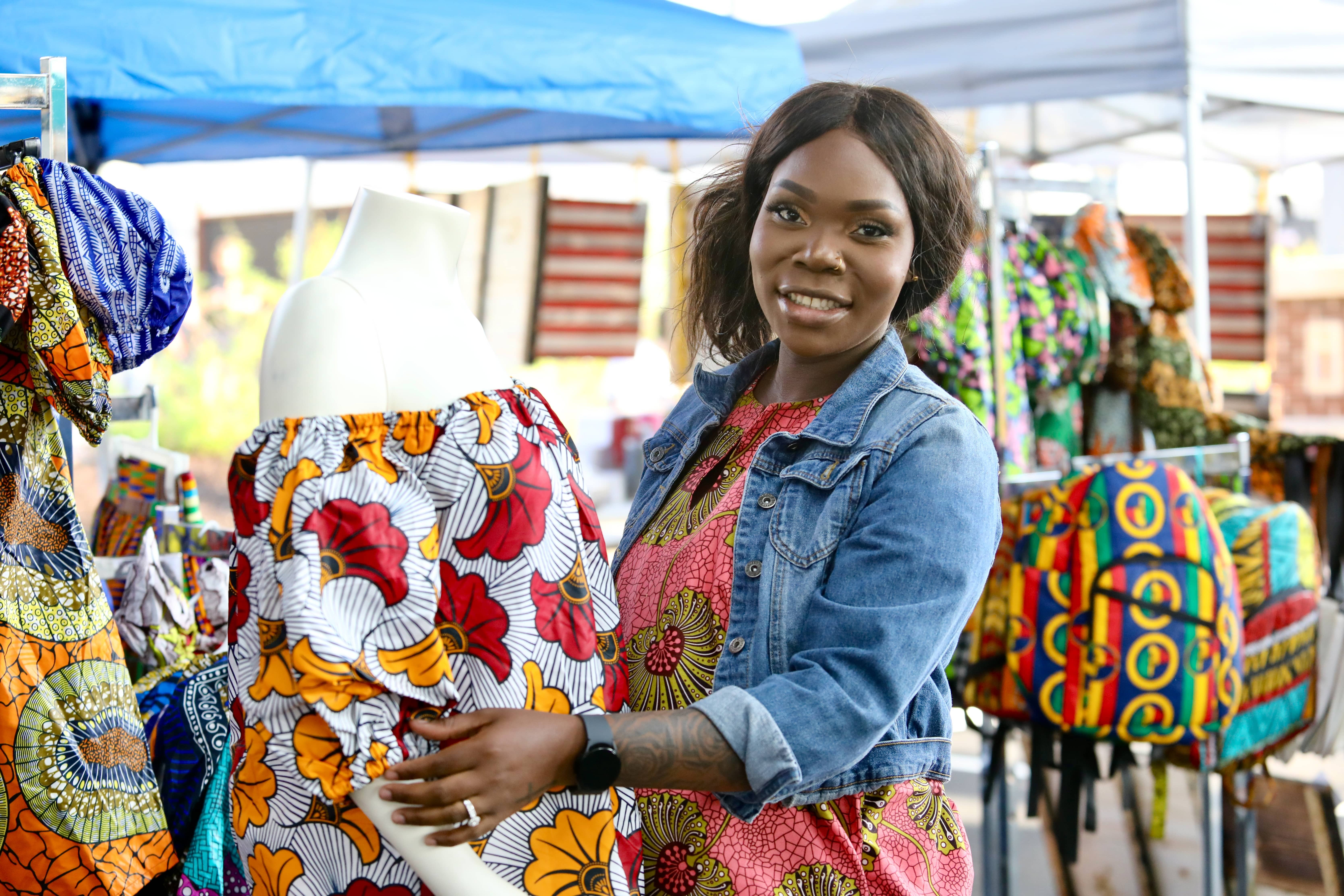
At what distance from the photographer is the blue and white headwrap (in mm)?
1702

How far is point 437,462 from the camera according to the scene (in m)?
1.11

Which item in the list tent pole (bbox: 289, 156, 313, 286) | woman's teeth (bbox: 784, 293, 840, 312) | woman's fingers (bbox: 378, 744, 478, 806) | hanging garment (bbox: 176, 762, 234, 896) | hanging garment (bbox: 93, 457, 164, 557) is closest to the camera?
woman's fingers (bbox: 378, 744, 478, 806)

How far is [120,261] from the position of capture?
176 centimetres

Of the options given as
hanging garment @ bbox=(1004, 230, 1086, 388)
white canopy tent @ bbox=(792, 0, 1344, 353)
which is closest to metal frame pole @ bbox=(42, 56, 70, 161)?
white canopy tent @ bbox=(792, 0, 1344, 353)

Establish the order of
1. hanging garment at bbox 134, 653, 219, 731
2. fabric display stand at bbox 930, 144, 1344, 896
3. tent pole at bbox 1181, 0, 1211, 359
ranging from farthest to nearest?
1. tent pole at bbox 1181, 0, 1211, 359
2. fabric display stand at bbox 930, 144, 1344, 896
3. hanging garment at bbox 134, 653, 219, 731

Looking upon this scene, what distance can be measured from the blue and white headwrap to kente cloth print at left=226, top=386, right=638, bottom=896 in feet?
2.59

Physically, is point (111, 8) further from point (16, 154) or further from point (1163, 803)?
point (1163, 803)

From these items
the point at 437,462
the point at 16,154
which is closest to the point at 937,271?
the point at 437,462

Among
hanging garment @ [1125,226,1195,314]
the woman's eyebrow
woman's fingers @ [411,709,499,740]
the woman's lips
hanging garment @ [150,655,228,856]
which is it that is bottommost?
hanging garment @ [150,655,228,856]

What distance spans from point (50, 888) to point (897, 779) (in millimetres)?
1248

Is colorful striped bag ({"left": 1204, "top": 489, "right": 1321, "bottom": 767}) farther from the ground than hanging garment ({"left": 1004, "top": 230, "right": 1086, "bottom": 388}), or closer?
closer

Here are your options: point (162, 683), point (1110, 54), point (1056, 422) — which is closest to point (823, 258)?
point (162, 683)

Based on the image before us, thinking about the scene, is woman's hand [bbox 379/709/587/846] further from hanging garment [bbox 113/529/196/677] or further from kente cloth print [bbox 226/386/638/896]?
hanging garment [bbox 113/529/196/677]

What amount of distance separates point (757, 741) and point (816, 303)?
1.73 feet
